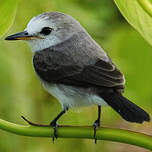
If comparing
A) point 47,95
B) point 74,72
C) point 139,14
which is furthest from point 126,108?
point 47,95

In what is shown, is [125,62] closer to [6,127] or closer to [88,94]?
[88,94]

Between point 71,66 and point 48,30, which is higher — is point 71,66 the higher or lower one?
the lower one

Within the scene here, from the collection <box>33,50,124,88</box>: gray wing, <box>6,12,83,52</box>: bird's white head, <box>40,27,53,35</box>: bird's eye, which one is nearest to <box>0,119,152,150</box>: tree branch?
<box>33,50,124,88</box>: gray wing

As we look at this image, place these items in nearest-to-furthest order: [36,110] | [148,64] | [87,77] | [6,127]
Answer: [6,127] → [87,77] → [148,64] → [36,110]

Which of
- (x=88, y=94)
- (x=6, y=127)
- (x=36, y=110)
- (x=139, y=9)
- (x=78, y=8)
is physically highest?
(x=139, y=9)

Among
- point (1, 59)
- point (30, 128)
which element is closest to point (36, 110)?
point (1, 59)

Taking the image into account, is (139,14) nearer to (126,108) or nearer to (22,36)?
(126,108)

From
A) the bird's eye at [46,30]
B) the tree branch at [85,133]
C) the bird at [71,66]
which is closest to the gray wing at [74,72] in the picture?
the bird at [71,66]

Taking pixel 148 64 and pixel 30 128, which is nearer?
pixel 30 128
